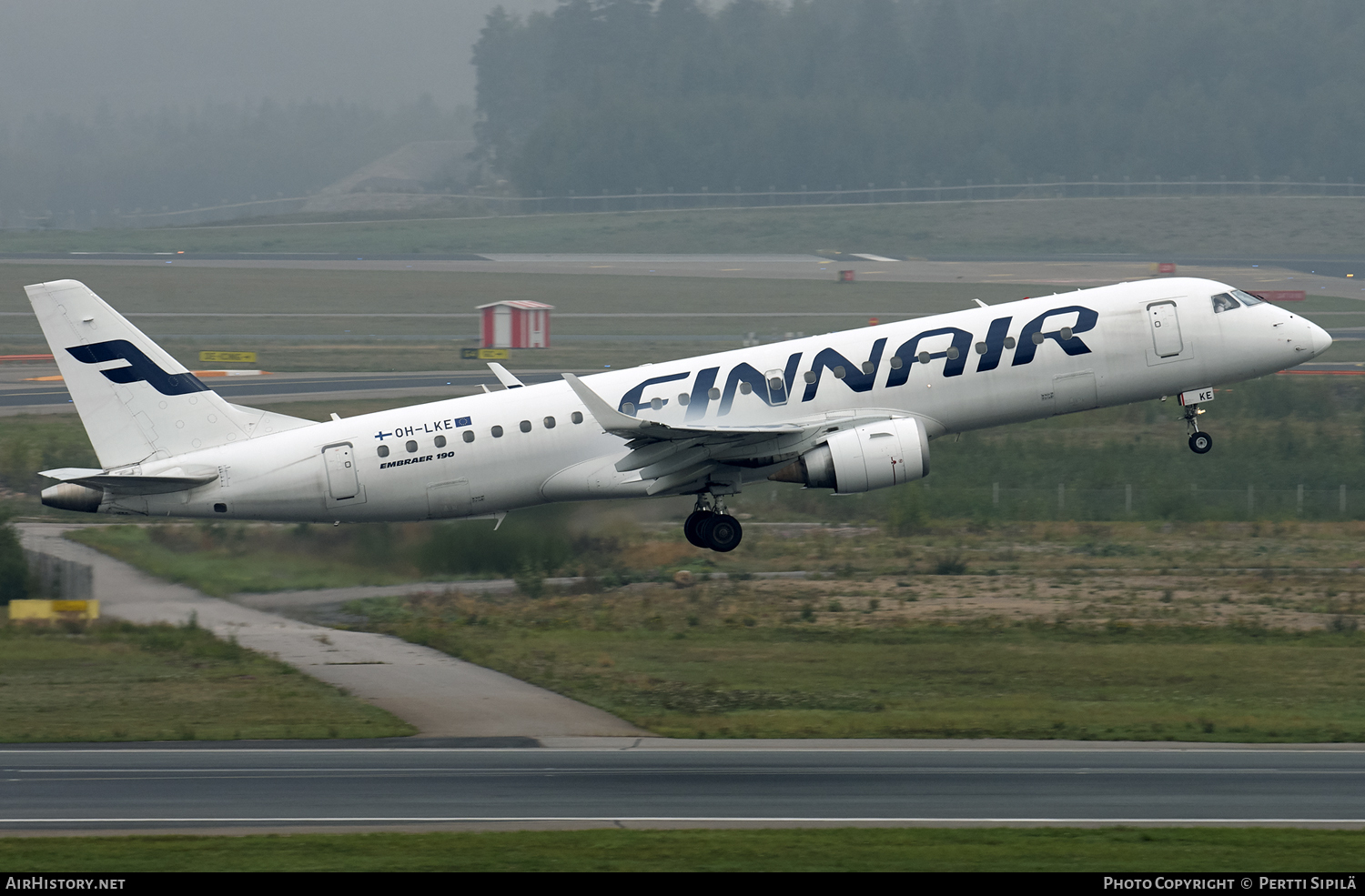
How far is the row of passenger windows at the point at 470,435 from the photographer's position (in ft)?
124

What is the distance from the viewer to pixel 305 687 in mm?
36000

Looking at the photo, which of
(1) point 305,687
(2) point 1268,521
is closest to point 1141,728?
(1) point 305,687

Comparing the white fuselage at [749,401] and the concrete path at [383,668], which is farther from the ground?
the white fuselage at [749,401]

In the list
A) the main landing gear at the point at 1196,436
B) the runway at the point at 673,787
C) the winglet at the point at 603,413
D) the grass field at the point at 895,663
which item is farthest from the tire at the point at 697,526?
the main landing gear at the point at 1196,436

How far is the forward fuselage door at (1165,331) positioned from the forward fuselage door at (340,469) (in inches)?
782

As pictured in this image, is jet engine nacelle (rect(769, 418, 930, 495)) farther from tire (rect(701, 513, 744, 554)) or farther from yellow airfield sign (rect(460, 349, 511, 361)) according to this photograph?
yellow airfield sign (rect(460, 349, 511, 361))

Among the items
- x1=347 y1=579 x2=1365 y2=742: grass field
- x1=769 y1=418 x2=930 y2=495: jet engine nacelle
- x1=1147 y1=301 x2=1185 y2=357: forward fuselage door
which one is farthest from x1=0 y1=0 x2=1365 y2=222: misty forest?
x1=769 y1=418 x2=930 y2=495: jet engine nacelle

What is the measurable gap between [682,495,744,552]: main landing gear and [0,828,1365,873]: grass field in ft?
51.5

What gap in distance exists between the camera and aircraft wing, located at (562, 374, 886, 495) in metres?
36.1

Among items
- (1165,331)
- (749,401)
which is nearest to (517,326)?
(749,401)

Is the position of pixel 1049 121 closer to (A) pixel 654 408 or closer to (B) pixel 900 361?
(B) pixel 900 361

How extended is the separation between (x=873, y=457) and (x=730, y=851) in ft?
50.9

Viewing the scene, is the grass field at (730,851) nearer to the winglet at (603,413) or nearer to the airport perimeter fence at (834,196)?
the winglet at (603,413)
